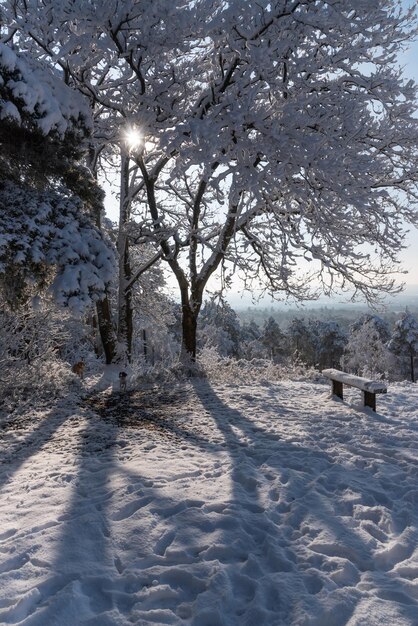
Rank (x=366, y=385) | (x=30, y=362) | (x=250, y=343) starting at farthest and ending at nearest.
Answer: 1. (x=250, y=343)
2. (x=30, y=362)
3. (x=366, y=385)

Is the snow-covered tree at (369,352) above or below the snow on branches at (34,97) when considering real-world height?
below

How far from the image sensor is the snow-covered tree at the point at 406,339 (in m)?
39.4

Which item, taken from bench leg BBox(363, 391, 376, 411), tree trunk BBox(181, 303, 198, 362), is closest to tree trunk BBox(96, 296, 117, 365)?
tree trunk BBox(181, 303, 198, 362)

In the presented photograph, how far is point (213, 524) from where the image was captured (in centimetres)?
340

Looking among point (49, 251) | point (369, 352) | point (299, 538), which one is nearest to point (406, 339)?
point (369, 352)

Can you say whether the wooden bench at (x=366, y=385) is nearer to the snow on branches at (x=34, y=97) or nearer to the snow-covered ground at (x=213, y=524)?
the snow-covered ground at (x=213, y=524)

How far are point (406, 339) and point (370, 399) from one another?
36.3 metres

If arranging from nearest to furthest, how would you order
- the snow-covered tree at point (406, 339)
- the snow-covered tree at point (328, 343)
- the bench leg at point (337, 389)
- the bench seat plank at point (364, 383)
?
the bench seat plank at point (364, 383) → the bench leg at point (337, 389) → the snow-covered tree at point (406, 339) → the snow-covered tree at point (328, 343)

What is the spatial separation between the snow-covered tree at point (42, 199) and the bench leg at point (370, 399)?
4.60 metres

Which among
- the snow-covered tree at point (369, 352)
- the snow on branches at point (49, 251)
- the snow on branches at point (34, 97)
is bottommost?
the snow-covered tree at point (369, 352)

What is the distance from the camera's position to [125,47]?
24.6 feet

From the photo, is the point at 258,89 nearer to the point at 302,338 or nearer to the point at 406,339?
the point at 406,339

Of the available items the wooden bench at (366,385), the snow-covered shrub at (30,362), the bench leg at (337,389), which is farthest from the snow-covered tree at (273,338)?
the wooden bench at (366,385)

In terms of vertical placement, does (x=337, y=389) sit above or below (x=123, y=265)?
below
